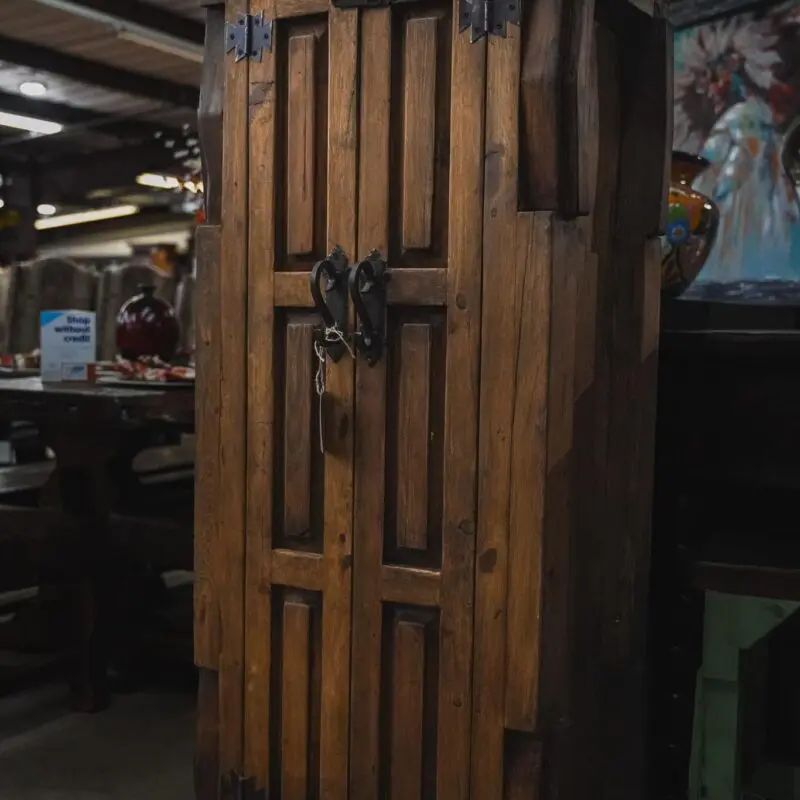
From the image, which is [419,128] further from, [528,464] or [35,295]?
[35,295]

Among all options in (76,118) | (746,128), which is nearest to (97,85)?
(76,118)

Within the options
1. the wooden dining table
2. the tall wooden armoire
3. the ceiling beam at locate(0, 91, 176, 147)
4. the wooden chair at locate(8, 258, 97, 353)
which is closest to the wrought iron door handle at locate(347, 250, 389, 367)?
the tall wooden armoire

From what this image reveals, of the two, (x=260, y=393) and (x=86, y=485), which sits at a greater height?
(x=260, y=393)

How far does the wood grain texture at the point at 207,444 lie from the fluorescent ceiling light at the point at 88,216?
10.7m

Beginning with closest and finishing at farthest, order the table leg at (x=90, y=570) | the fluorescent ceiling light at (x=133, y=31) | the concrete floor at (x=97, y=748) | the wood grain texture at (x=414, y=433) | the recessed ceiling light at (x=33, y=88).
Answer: the wood grain texture at (x=414, y=433) → the concrete floor at (x=97, y=748) → the table leg at (x=90, y=570) → the fluorescent ceiling light at (x=133, y=31) → the recessed ceiling light at (x=33, y=88)

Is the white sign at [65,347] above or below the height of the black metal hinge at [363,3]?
below

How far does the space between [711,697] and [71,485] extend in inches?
70.0

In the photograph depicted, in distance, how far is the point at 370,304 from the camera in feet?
4.39

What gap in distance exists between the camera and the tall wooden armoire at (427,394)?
127cm

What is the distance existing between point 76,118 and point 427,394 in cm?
644

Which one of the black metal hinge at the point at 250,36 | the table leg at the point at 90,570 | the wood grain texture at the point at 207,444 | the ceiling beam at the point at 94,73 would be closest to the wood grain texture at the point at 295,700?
the wood grain texture at the point at 207,444

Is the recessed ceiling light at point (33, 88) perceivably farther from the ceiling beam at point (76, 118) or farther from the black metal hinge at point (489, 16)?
the black metal hinge at point (489, 16)

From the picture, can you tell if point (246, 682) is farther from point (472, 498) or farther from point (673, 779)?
point (673, 779)

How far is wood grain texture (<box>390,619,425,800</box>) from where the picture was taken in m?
1.36
